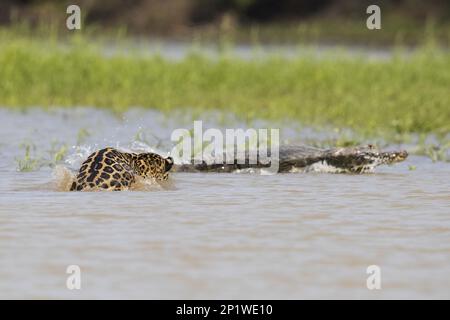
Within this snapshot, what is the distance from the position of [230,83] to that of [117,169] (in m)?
7.23

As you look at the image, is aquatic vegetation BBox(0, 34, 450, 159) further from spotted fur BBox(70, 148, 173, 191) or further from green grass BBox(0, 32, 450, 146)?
spotted fur BBox(70, 148, 173, 191)

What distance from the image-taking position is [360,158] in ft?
27.6

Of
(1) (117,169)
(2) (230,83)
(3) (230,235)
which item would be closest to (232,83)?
(2) (230,83)

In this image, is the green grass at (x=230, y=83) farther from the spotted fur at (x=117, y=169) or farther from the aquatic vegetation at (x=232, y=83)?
the spotted fur at (x=117, y=169)

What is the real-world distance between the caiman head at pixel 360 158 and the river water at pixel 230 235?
112 mm

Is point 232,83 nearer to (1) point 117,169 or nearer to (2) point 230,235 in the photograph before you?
(1) point 117,169

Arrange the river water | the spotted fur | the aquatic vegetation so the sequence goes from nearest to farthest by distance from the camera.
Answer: the river water < the spotted fur < the aquatic vegetation

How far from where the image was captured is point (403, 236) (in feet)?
19.3

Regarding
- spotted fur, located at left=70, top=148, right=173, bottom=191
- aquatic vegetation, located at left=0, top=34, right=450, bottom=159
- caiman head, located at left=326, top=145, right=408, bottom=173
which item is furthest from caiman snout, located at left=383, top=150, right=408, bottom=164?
aquatic vegetation, located at left=0, top=34, right=450, bottom=159

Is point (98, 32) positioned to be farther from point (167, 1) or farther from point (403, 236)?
point (403, 236)

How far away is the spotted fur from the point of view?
7223mm

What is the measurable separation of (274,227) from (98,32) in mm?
25535

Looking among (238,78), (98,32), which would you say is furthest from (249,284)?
(98,32)

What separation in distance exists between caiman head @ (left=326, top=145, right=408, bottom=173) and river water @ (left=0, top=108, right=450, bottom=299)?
0.11 m
